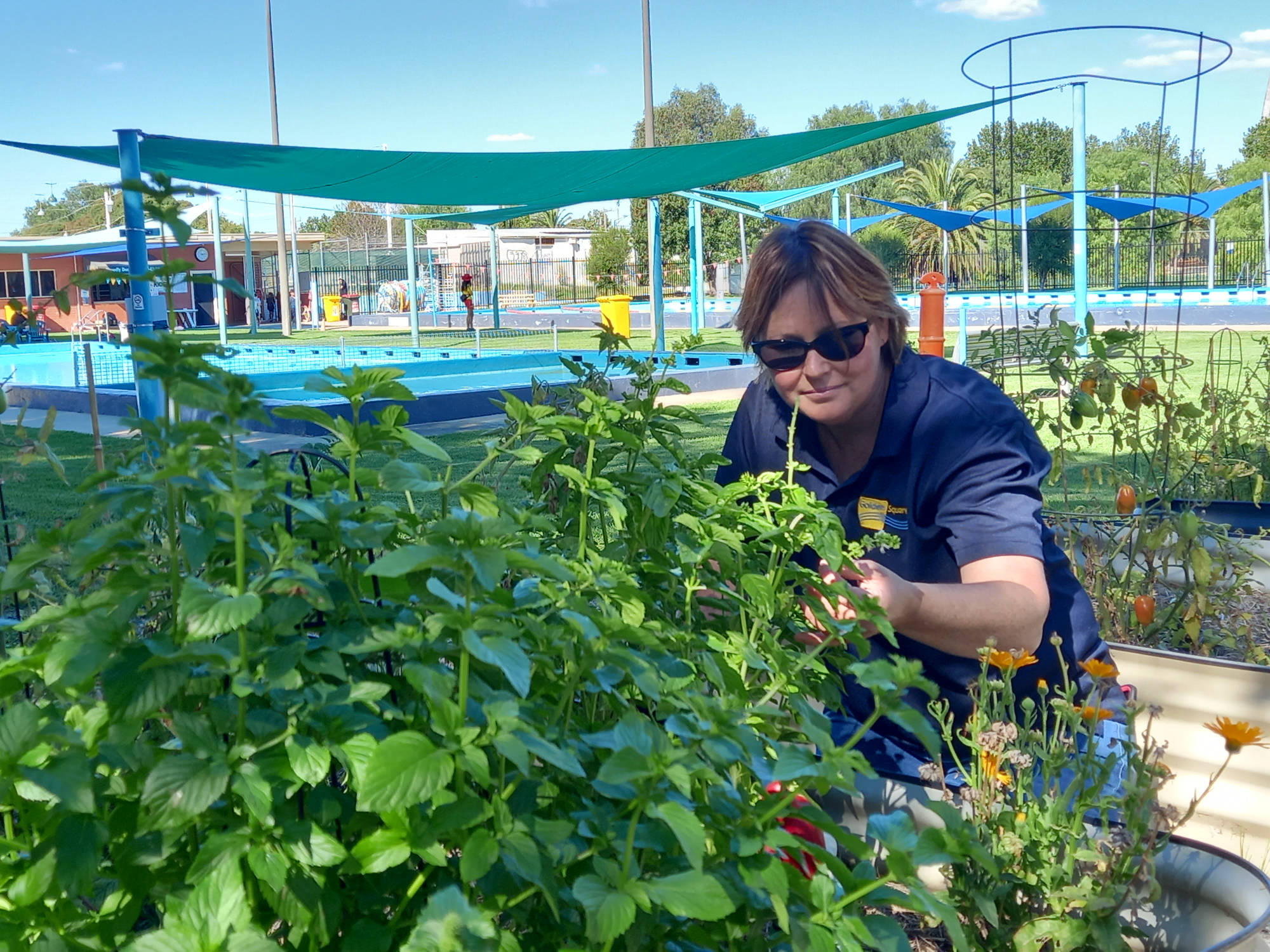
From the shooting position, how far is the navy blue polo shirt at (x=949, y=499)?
6.37ft

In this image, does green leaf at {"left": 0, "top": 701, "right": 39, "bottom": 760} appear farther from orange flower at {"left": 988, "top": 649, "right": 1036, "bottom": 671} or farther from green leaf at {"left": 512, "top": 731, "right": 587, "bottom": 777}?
orange flower at {"left": 988, "top": 649, "right": 1036, "bottom": 671}

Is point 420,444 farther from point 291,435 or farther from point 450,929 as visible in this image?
point 291,435

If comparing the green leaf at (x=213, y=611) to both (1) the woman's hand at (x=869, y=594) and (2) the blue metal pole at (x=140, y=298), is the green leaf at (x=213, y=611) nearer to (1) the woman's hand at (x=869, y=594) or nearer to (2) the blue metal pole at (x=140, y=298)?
(1) the woman's hand at (x=869, y=594)

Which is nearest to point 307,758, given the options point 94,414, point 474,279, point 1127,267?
point 94,414

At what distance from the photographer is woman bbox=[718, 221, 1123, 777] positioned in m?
1.93

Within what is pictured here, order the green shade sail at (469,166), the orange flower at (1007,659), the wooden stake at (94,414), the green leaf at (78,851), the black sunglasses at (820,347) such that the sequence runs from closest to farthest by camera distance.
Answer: the green leaf at (78,851) < the orange flower at (1007,659) < the wooden stake at (94,414) < the black sunglasses at (820,347) < the green shade sail at (469,166)

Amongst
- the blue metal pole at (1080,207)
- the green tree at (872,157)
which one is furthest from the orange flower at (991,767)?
the green tree at (872,157)

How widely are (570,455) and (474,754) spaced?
2.77 ft

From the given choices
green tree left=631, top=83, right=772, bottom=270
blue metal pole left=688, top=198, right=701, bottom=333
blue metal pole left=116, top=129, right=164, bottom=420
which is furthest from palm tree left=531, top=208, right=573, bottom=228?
blue metal pole left=116, top=129, right=164, bottom=420

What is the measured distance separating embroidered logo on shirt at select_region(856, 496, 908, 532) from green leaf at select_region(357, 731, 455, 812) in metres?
1.35

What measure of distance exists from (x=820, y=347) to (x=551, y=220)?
6646cm

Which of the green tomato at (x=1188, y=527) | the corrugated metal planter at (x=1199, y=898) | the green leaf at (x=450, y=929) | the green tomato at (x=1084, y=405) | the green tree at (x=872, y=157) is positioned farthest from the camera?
the green tree at (x=872, y=157)

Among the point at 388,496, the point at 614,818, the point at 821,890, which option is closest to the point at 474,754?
the point at 614,818

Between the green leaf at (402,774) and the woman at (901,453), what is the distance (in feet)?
3.81
